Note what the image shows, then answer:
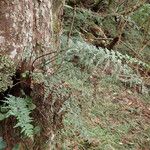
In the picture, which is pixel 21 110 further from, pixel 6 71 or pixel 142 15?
pixel 142 15

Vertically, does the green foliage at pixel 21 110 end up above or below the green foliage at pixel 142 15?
above

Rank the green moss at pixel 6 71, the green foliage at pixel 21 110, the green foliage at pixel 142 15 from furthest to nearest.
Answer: the green foliage at pixel 142 15
the green moss at pixel 6 71
the green foliage at pixel 21 110

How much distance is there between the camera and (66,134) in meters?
3.87

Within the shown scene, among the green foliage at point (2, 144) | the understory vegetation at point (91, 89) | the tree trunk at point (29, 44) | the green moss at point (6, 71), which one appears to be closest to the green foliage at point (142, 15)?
the understory vegetation at point (91, 89)

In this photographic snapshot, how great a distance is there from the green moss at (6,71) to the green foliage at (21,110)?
0.32 ft

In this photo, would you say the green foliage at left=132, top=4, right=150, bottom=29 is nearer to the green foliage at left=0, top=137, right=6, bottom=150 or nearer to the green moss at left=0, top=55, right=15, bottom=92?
the green moss at left=0, top=55, right=15, bottom=92

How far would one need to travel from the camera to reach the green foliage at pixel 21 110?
9.03 feet

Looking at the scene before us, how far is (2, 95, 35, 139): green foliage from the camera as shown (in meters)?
2.75

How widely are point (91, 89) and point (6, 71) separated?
1777mm

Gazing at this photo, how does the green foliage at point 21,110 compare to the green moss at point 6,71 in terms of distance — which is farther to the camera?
the green moss at point 6,71

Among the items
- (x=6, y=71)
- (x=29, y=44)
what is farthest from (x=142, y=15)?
(x=6, y=71)

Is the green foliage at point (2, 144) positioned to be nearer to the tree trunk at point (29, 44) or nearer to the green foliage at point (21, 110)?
the tree trunk at point (29, 44)

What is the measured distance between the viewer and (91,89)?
177 inches

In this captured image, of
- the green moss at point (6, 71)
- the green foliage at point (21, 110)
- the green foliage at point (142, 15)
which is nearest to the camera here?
the green foliage at point (21, 110)
